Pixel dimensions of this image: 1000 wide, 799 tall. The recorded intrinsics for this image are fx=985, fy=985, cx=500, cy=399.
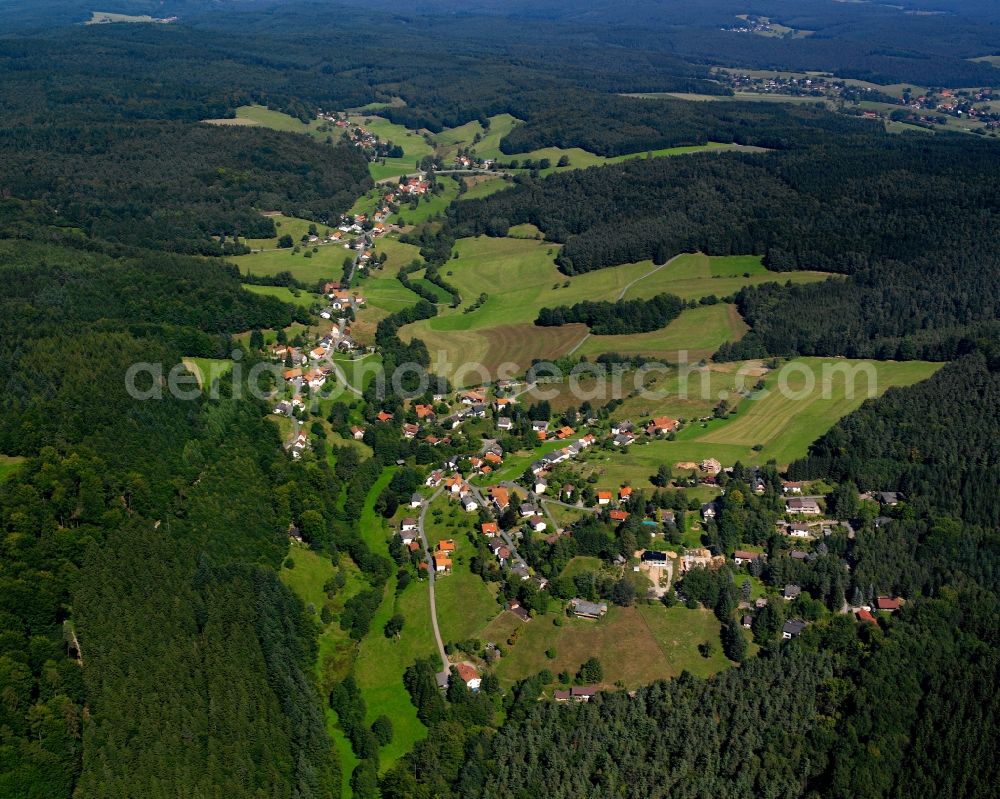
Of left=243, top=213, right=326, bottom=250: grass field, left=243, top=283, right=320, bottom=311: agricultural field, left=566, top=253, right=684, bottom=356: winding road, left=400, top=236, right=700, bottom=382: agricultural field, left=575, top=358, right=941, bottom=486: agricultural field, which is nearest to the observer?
left=575, top=358, right=941, bottom=486: agricultural field

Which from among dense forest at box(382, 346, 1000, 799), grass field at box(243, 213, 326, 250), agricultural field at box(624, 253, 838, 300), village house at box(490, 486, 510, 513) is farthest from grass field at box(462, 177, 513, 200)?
dense forest at box(382, 346, 1000, 799)

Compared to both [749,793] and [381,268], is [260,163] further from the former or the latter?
[749,793]

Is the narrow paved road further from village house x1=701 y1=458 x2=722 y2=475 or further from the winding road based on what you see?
the winding road

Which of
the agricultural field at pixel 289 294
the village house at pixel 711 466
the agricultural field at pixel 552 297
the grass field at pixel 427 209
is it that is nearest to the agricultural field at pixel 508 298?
the agricultural field at pixel 552 297

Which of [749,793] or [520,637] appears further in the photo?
[520,637]

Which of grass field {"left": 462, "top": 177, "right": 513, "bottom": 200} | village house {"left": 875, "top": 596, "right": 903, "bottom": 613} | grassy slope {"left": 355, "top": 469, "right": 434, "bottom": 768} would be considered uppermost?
grass field {"left": 462, "top": 177, "right": 513, "bottom": 200}

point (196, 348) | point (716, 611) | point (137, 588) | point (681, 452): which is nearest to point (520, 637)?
point (716, 611)

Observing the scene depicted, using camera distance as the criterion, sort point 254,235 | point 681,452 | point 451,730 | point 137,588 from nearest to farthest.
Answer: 1. point 451,730
2. point 137,588
3. point 681,452
4. point 254,235
